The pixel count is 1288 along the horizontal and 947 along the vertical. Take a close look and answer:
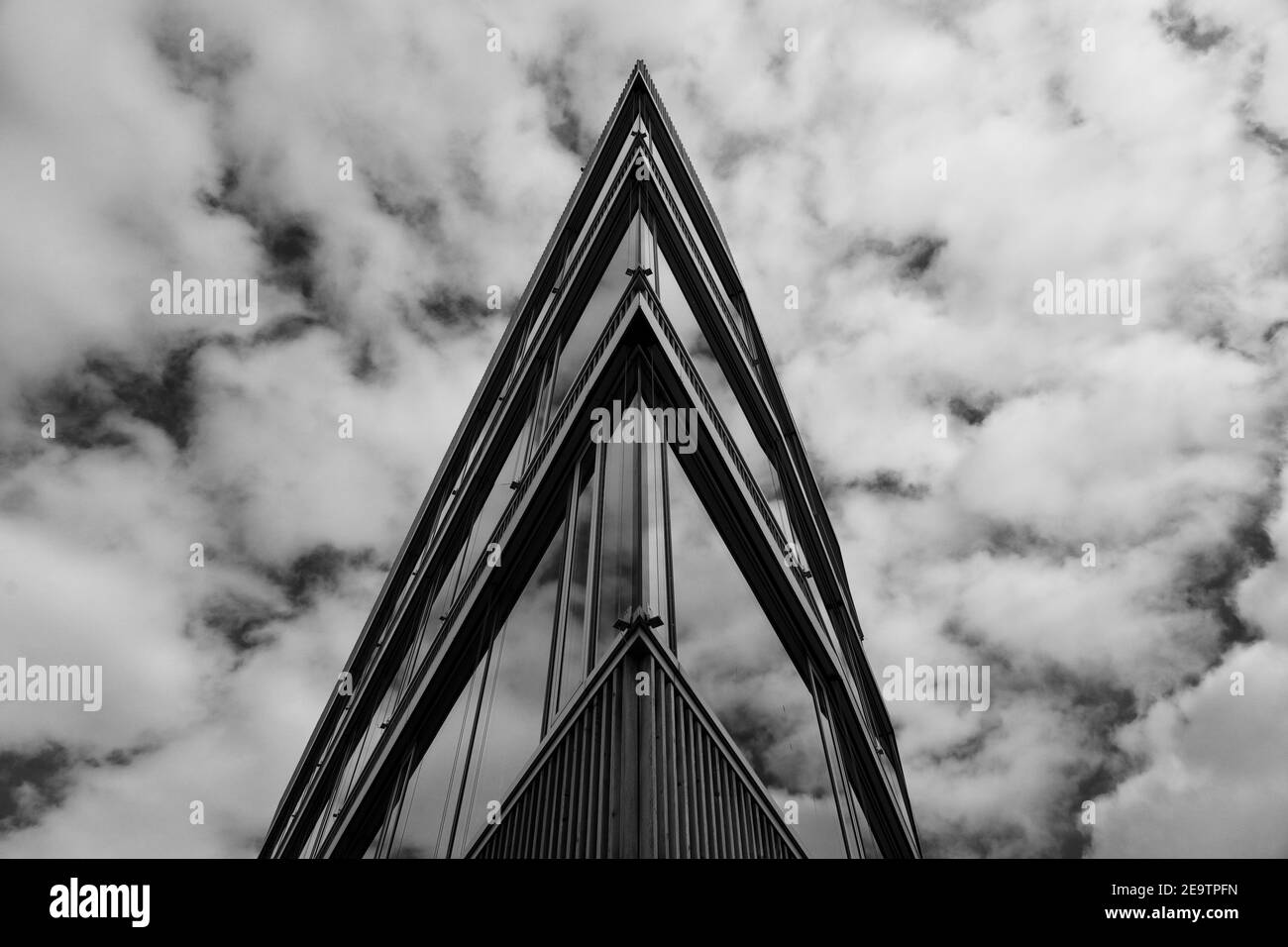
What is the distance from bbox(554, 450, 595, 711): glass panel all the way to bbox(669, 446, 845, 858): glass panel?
0.80 meters

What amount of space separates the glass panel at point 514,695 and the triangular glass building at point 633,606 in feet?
0.13

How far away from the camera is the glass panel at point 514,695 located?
271 inches

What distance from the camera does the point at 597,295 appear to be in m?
10.5

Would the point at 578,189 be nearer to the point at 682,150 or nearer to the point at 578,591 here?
the point at 682,150

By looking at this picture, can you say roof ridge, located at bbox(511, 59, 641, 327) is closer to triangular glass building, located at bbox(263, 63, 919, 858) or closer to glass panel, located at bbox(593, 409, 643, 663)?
triangular glass building, located at bbox(263, 63, 919, 858)

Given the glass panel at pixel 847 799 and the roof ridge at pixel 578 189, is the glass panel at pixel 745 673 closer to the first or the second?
the glass panel at pixel 847 799

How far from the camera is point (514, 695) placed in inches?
304

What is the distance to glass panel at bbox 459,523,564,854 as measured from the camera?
6.87m

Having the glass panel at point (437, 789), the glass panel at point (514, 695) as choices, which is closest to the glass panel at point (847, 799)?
the glass panel at point (514, 695)

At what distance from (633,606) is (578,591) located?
1.26 m

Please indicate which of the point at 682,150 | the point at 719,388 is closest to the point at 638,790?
the point at 719,388
